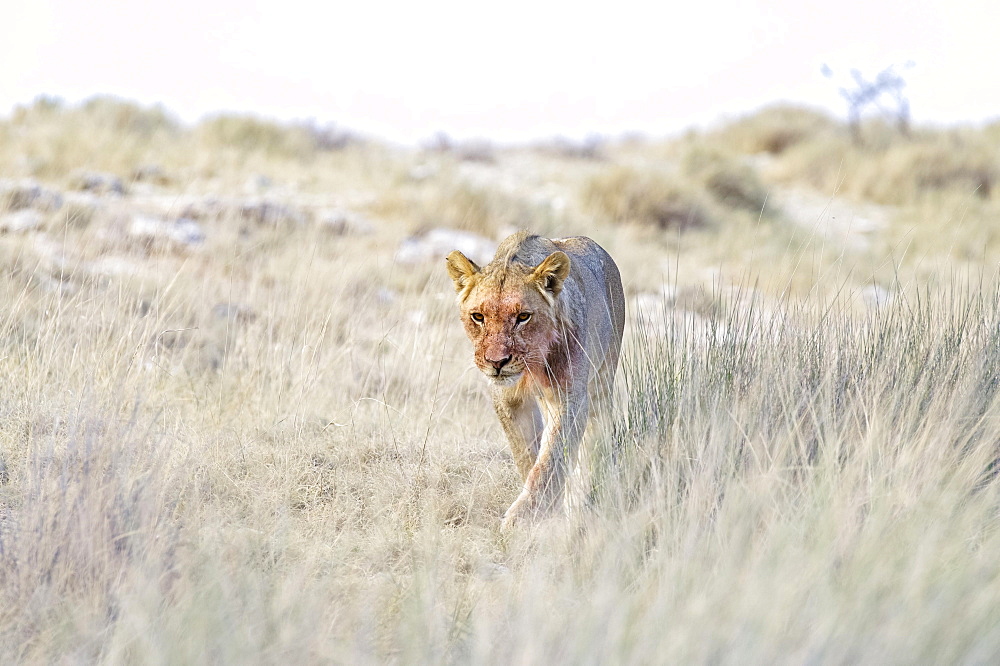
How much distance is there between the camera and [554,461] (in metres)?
4.06

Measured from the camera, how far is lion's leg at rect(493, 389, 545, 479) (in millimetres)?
4227

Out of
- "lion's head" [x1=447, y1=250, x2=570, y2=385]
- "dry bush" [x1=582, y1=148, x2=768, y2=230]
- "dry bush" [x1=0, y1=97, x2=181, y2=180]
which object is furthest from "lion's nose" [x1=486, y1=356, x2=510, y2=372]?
"dry bush" [x1=582, y1=148, x2=768, y2=230]

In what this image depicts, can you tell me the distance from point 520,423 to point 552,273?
30.8 inches

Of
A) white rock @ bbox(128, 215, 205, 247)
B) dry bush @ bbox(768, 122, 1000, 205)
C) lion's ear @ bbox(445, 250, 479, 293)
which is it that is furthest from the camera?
dry bush @ bbox(768, 122, 1000, 205)

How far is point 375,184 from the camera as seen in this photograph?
1600 centimetres

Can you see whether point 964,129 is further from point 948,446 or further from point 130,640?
point 130,640

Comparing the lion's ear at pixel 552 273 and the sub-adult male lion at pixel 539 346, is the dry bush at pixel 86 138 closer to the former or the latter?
the sub-adult male lion at pixel 539 346

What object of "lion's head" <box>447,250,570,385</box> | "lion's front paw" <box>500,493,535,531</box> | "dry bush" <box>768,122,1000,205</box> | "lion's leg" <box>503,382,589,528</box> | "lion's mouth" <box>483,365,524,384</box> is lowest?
"lion's front paw" <box>500,493,535,531</box>

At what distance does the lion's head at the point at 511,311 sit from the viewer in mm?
3760

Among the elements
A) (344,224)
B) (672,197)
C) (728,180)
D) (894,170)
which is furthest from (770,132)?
(344,224)

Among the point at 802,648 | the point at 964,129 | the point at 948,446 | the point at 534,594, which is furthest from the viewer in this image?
the point at 964,129

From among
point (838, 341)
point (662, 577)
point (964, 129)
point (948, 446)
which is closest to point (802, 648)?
point (662, 577)

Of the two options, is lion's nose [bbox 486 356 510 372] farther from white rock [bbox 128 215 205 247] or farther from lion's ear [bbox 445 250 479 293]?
white rock [bbox 128 215 205 247]

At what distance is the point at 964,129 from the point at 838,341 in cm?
2610
